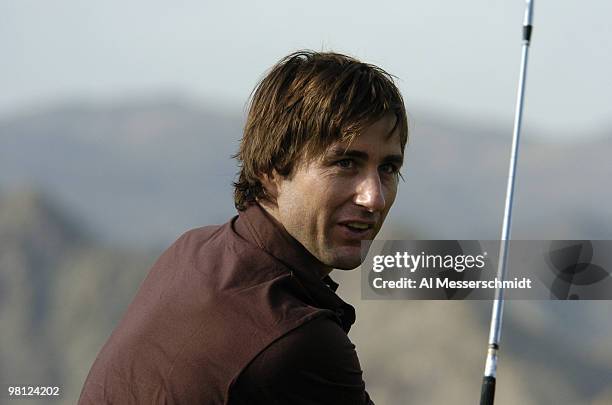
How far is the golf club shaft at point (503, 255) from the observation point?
2381 mm

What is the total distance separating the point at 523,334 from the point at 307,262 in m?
11.0

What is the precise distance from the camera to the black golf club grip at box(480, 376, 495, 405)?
7.75 ft

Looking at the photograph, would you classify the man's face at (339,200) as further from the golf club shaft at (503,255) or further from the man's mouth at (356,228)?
the golf club shaft at (503,255)

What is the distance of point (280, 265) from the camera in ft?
6.82

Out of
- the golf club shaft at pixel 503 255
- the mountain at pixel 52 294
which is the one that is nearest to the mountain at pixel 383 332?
the mountain at pixel 52 294

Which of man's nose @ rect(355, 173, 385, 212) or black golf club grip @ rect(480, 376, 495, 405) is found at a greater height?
man's nose @ rect(355, 173, 385, 212)

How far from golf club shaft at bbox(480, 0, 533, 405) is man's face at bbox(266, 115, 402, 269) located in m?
0.35

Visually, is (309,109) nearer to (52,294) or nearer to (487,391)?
(487,391)

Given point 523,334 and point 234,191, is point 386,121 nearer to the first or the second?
point 234,191

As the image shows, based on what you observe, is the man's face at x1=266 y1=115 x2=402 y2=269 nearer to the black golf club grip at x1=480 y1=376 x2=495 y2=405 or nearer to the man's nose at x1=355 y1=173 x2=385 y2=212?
the man's nose at x1=355 y1=173 x2=385 y2=212

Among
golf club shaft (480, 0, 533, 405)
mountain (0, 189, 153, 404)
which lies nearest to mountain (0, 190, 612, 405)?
mountain (0, 189, 153, 404)

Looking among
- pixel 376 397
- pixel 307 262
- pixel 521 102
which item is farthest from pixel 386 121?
pixel 376 397

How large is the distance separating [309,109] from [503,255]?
1.73 ft

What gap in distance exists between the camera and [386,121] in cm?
221
